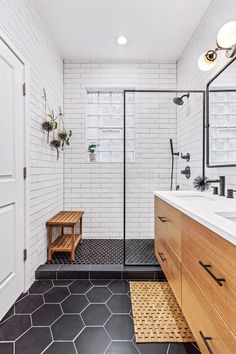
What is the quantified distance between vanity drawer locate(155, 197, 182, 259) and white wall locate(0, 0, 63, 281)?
3.99 feet

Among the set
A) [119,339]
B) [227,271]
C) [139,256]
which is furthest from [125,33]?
[119,339]

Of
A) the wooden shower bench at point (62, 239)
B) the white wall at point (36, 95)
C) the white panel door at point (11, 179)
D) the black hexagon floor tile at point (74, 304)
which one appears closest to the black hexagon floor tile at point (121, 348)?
the black hexagon floor tile at point (74, 304)

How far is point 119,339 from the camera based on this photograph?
153cm

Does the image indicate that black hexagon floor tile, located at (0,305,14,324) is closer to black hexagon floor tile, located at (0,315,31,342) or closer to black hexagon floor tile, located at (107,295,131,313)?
black hexagon floor tile, located at (0,315,31,342)

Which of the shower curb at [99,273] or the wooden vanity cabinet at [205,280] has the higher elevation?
the wooden vanity cabinet at [205,280]

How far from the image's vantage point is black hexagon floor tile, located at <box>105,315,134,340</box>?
1.55 metres

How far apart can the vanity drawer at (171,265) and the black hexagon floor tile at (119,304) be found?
0.41m

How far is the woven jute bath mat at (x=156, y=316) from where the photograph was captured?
154 centimetres

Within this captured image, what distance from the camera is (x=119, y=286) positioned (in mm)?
2217

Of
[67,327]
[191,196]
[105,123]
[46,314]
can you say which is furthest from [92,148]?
[67,327]

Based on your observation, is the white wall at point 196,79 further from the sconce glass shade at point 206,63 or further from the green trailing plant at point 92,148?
the green trailing plant at point 92,148

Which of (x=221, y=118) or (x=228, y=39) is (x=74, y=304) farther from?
(x=228, y=39)

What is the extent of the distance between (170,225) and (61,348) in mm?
1071

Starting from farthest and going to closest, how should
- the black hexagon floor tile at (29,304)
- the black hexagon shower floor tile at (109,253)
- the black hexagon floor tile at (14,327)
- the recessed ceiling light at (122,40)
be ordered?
the recessed ceiling light at (122,40), the black hexagon shower floor tile at (109,253), the black hexagon floor tile at (29,304), the black hexagon floor tile at (14,327)
